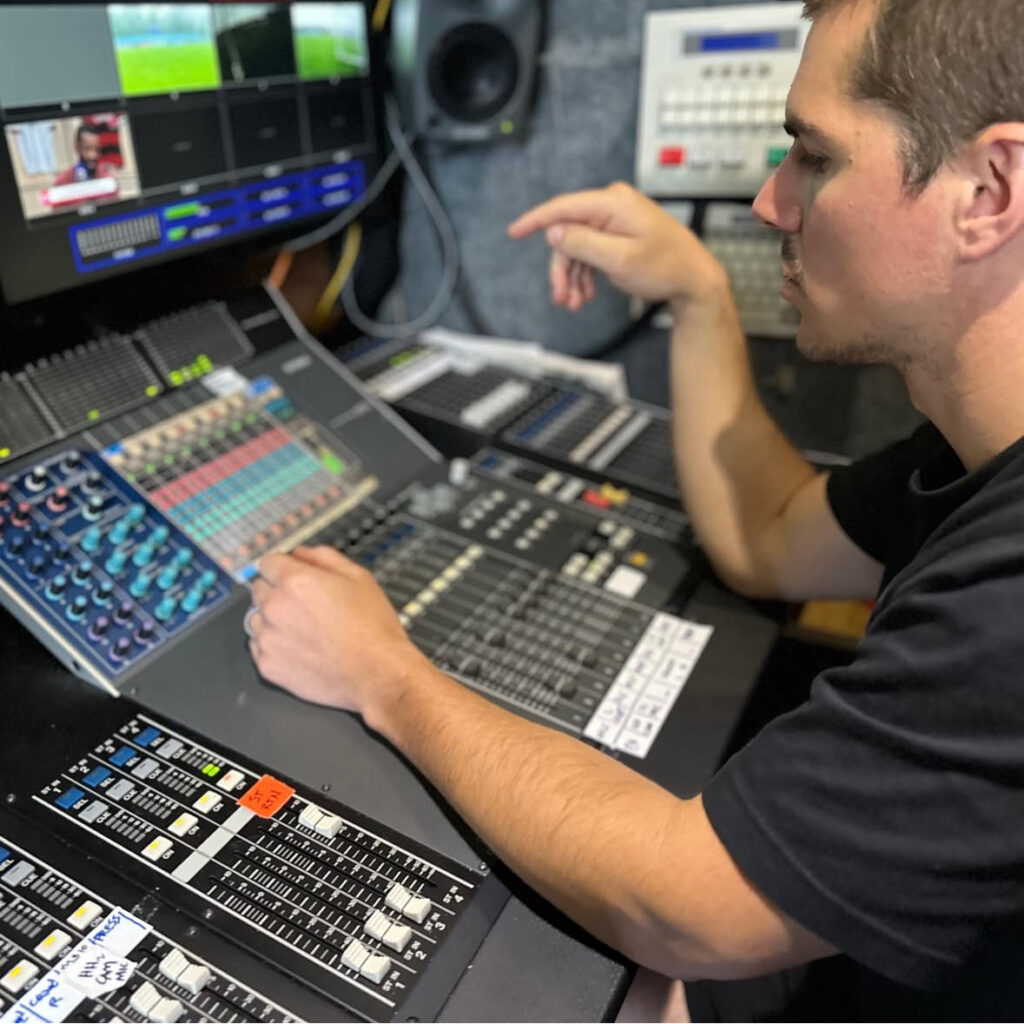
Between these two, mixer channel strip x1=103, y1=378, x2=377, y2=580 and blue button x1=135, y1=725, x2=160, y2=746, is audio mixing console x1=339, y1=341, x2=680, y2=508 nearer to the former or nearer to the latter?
mixer channel strip x1=103, y1=378, x2=377, y2=580

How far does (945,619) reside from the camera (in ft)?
1.86

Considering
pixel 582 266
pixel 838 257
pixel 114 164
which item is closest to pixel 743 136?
pixel 582 266

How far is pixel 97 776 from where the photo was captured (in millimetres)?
745

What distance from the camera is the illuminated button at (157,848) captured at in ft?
2.24

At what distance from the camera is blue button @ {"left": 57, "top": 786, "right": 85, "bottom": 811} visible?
718 mm

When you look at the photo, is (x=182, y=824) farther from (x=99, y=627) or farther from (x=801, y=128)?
(x=801, y=128)

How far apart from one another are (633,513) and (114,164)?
2.37ft

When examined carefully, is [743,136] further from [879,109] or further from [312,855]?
[312,855]

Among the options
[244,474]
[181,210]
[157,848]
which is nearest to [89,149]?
[181,210]

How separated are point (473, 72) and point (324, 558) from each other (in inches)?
36.4

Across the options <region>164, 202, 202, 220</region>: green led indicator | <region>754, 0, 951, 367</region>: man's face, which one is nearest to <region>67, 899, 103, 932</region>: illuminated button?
<region>754, 0, 951, 367</region>: man's face

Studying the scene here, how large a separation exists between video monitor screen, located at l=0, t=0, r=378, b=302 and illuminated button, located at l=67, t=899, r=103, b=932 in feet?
2.14

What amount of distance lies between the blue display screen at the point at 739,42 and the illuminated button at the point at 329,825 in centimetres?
112

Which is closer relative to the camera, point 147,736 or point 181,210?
point 147,736
